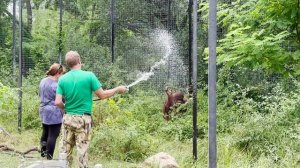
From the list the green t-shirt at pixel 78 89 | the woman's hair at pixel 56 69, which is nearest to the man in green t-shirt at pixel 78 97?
the green t-shirt at pixel 78 89

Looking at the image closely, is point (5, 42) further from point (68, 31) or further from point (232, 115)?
point (232, 115)

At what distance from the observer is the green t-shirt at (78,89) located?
496 cm

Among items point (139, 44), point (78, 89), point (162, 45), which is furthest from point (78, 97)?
point (139, 44)

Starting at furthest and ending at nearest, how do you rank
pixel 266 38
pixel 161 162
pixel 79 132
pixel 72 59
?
pixel 161 162
pixel 79 132
pixel 72 59
pixel 266 38

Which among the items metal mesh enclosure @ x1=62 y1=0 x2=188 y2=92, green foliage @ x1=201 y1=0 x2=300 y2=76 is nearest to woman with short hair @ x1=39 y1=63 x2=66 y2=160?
green foliage @ x1=201 y1=0 x2=300 y2=76

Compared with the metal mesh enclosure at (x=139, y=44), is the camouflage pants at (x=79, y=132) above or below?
below

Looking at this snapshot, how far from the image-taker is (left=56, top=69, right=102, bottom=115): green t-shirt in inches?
195

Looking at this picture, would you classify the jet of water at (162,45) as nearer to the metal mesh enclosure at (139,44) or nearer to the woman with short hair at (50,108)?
the metal mesh enclosure at (139,44)

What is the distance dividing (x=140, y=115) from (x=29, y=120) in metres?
2.18

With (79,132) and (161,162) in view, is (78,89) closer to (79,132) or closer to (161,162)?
(79,132)

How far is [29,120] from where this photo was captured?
9594mm

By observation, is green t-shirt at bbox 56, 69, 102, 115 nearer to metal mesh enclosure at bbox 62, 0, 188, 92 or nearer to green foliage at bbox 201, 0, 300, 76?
green foliage at bbox 201, 0, 300, 76

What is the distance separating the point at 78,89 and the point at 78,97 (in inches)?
3.3

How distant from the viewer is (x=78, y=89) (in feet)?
16.3
